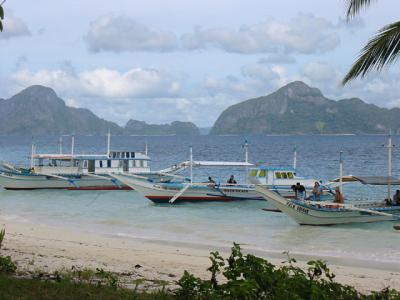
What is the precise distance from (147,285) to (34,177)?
30035 mm

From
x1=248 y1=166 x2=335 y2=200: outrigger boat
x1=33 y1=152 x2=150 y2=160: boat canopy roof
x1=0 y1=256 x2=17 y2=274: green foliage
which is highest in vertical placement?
x1=33 y1=152 x2=150 y2=160: boat canopy roof

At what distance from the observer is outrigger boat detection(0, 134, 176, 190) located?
38375 mm

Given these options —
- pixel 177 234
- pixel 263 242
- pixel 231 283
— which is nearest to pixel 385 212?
pixel 263 242

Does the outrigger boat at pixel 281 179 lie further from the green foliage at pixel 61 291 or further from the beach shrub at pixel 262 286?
the beach shrub at pixel 262 286

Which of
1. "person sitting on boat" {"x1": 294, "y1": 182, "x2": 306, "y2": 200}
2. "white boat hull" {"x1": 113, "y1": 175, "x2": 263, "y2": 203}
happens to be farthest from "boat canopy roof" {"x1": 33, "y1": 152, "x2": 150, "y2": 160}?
"person sitting on boat" {"x1": 294, "y1": 182, "x2": 306, "y2": 200}

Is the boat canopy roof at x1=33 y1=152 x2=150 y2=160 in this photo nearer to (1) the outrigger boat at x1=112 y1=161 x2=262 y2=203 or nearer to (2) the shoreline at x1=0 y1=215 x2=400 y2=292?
(1) the outrigger boat at x1=112 y1=161 x2=262 y2=203

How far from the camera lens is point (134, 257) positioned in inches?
598

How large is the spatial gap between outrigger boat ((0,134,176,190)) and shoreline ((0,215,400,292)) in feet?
56.5

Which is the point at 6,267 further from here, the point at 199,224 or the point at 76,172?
the point at 76,172

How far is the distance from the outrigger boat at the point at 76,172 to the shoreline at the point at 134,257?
1723 centimetres

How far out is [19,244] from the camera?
16.4m

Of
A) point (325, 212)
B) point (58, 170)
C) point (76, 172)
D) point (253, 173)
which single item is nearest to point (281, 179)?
point (253, 173)

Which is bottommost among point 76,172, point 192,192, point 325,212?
point 325,212

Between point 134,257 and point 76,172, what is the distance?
986 inches
